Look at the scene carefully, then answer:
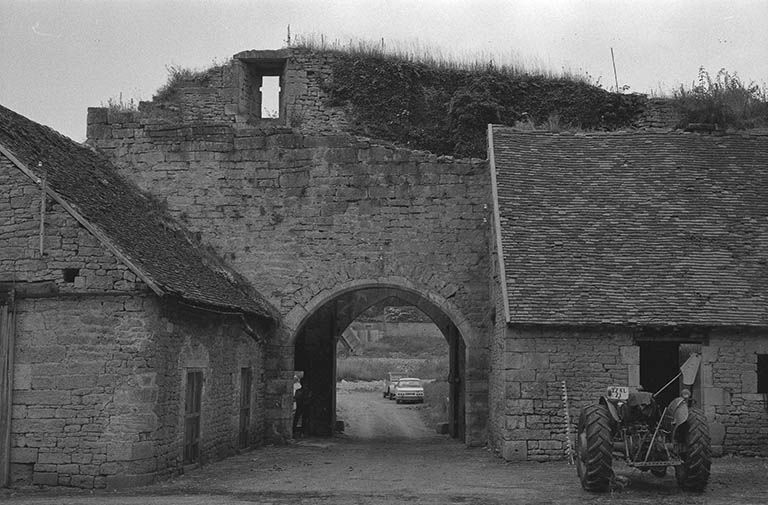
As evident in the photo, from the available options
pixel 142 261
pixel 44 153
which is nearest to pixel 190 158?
pixel 44 153

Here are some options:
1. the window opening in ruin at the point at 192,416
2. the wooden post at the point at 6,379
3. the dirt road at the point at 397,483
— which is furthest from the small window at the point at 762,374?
the wooden post at the point at 6,379

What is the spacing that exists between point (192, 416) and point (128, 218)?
3.33m

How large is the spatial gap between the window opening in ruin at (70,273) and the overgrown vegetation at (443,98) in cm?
1284

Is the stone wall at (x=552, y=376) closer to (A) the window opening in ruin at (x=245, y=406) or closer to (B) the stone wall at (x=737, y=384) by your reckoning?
(B) the stone wall at (x=737, y=384)

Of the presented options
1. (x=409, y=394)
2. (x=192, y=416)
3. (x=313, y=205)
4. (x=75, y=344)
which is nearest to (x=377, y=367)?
(x=409, y=394)

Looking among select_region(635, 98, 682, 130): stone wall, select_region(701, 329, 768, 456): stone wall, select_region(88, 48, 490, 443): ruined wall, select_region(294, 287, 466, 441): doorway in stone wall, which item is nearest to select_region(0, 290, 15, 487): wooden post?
select_region(88, 48, 490, 443): ruined wall

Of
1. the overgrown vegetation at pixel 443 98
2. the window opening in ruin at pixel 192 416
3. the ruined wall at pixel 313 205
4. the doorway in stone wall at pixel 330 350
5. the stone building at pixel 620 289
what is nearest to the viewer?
the window opening in ruin at pixel 192 416

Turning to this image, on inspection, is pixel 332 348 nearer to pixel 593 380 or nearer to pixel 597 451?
pixel 593 380

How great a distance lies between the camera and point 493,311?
18562mm

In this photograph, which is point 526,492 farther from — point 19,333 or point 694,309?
point 19,333

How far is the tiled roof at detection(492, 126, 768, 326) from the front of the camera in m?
16.4

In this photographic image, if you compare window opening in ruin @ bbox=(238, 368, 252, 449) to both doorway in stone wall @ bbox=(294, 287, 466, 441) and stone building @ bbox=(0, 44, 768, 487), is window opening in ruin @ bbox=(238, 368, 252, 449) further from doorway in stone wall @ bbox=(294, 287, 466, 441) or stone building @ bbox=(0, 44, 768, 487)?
doorway in stone wall @ bbox=(294, 287, 466, 441)

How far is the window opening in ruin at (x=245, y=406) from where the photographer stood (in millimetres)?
18188

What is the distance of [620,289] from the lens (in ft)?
54.7
